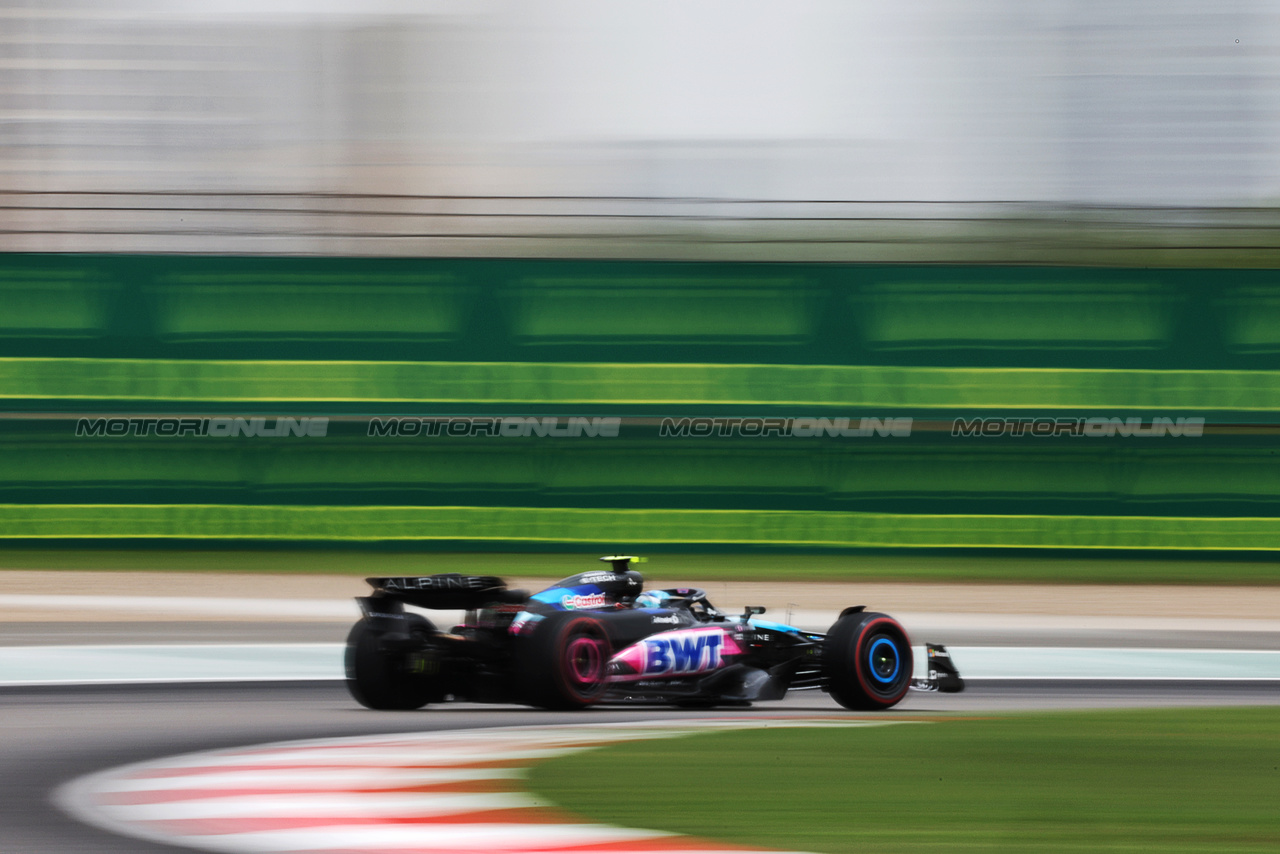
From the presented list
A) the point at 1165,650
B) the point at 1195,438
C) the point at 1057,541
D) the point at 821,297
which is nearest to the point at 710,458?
the point at 821,297

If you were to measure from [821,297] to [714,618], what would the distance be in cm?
1172

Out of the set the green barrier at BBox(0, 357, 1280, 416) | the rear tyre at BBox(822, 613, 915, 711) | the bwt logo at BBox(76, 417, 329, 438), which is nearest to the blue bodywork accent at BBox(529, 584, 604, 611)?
the rear tyre at BBox(822, 613, 915, 711)

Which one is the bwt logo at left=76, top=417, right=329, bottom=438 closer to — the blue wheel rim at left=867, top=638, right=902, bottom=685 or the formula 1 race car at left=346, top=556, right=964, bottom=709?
the formula 1 race car at left=346, top=556, right=964, bottom=709

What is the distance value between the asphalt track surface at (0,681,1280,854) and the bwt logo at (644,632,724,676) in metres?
0.23

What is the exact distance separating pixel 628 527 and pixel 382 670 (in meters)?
11.0

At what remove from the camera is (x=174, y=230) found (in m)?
20.0

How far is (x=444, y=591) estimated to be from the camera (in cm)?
845

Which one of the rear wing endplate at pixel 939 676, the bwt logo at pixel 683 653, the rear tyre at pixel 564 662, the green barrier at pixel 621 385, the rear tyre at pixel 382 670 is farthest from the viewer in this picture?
the green barrier at pixel 621 385

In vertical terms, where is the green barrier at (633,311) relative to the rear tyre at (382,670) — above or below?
above

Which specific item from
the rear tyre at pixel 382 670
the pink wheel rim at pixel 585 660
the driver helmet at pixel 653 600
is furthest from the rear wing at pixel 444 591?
the driver helmet at pixel 653 600

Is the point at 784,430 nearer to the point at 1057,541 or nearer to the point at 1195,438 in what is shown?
the point at 1057,541

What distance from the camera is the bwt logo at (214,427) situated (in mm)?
19406

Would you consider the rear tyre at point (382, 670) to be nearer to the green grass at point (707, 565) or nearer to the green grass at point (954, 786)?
the green grass at point (954, 786)

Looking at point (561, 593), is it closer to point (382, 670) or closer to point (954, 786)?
point (382, 670)
